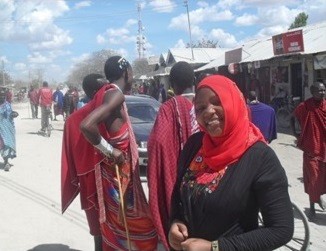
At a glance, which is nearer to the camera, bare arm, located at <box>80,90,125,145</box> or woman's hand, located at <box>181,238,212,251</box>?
woman's hand, located at <box>181,238,212,251</box>

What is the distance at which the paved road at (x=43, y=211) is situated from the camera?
4820mm

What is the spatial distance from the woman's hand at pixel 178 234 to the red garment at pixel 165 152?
2.14 ft

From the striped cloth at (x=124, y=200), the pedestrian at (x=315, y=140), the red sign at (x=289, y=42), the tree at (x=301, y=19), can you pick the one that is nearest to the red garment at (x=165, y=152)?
the striped cloth at (x=124, y=200)

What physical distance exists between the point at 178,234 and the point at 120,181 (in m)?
1.33

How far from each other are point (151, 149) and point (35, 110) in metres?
23.5

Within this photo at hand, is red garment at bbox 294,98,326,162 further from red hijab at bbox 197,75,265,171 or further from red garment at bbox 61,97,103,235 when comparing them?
red hijab at bbox 197,75,265,171

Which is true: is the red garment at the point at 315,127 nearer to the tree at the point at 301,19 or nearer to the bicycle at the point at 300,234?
the bicycle at the point at 300,234

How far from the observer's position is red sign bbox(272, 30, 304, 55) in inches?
542

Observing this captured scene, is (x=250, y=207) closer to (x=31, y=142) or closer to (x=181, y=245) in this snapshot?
(x=181, y=245)

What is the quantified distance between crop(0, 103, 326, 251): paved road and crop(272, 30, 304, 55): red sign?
453cm

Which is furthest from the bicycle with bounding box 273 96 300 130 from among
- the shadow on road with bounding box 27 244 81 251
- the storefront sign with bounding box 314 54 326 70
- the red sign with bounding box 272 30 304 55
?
the shadow on road with bounding box 27 244 81 251

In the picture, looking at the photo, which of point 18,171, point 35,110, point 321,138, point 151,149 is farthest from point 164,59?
point 151,149

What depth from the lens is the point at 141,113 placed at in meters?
10.0

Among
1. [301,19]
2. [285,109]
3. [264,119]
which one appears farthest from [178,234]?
[301,19]
